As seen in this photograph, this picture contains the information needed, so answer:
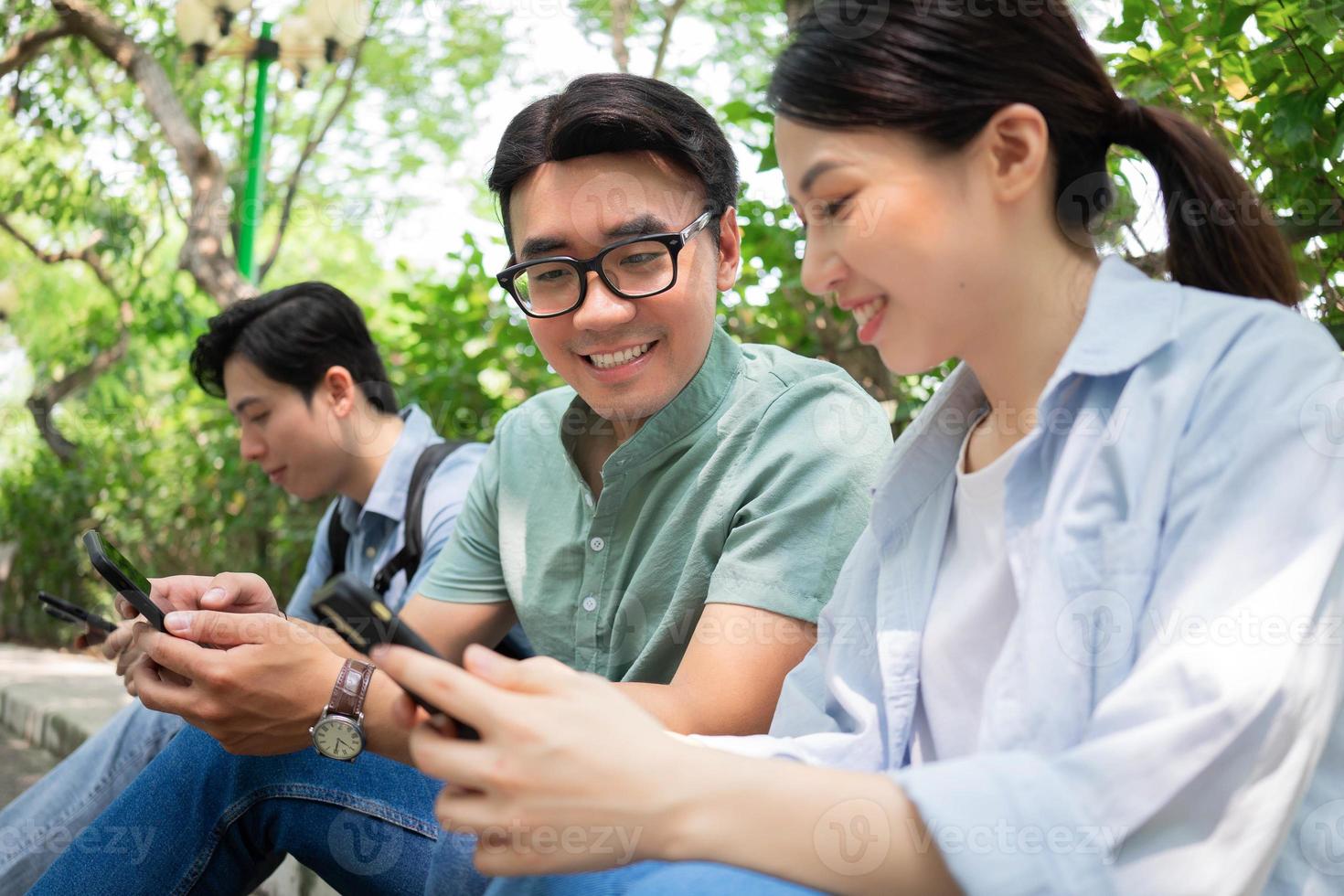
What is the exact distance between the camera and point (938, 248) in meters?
1.36

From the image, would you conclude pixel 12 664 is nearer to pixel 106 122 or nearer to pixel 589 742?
pixel 106 122

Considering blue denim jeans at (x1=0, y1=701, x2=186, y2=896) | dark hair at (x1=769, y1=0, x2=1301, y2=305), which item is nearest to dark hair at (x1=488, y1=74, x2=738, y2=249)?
dark hair at (x1=769, y1=0, x2=1301, y2=305)

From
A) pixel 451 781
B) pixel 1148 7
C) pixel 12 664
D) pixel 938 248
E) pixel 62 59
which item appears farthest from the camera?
pixel 62 59

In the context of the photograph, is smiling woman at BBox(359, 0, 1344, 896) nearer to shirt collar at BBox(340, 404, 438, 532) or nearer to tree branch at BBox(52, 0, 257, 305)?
shirt collar at BBox(340, 404, 438, 532)

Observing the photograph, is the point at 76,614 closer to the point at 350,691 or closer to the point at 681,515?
the point at 350,691

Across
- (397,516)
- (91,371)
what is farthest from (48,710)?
(91,371)

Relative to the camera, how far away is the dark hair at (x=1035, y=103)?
1361 mm

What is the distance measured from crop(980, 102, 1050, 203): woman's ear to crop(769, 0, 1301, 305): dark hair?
0.05 feet

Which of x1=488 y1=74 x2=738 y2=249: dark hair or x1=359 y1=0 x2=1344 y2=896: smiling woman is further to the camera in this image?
x1=488 y1=74 x2=738 y2=249: dark hair

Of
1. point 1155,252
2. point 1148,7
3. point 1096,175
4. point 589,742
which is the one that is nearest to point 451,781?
point 589,742

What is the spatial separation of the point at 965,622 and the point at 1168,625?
0.32 meters

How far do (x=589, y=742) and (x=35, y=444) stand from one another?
35.4ft

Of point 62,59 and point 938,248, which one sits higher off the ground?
point 62,59

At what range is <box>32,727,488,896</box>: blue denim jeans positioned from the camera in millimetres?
1877
